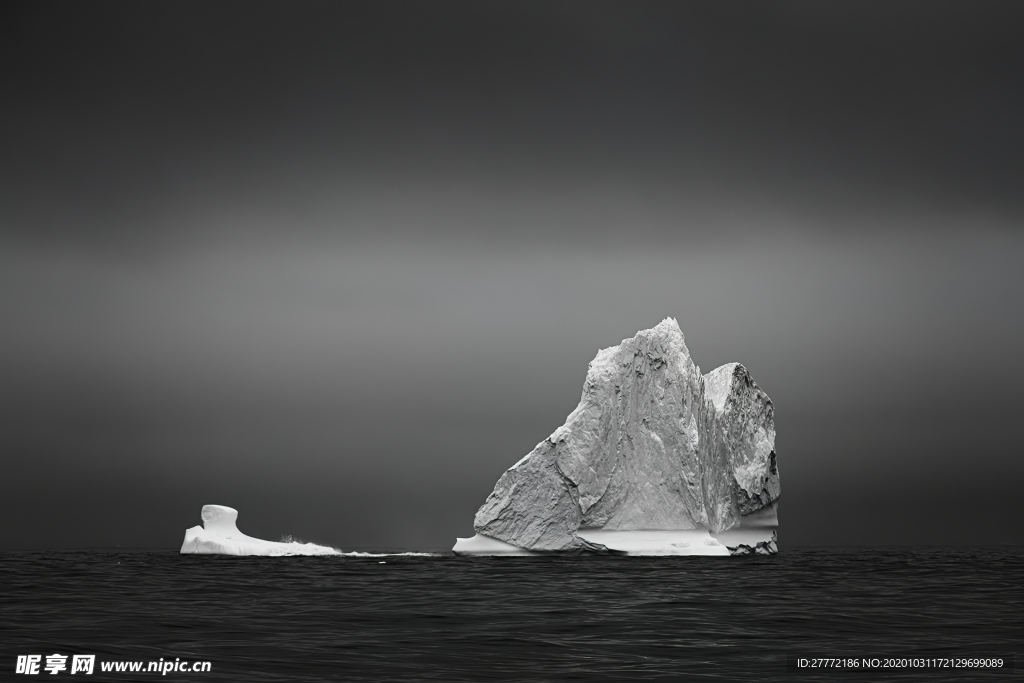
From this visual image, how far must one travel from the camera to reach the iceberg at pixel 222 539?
46.5 metres

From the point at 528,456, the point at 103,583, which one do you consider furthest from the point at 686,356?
the point at 103,583

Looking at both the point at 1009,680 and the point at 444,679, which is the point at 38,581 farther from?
the point at 1009,680

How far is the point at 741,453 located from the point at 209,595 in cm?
3246

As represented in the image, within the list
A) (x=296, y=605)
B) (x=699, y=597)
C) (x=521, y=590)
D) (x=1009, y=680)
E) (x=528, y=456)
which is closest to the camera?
(x=1009, y=680)

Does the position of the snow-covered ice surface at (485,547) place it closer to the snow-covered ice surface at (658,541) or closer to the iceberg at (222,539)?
the snow-covered ice surface at (658,541)

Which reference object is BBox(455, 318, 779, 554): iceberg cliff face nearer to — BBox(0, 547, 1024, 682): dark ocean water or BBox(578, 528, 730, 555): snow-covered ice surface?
BBox(578, 528, 730, 555): snow-covered ice surface

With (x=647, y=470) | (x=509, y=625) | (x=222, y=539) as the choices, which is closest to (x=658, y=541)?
(x=647, y=470)

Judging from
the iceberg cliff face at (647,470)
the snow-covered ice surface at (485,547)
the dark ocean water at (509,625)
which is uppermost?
the iceberg cliff face at (647,470)

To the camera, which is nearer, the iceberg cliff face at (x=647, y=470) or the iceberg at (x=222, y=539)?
the iceberg cliff face at (x=647, y=470)

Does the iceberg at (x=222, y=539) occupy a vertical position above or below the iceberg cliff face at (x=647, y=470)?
below

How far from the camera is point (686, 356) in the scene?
48188 millimetres

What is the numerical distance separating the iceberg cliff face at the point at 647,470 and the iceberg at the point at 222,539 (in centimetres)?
1045

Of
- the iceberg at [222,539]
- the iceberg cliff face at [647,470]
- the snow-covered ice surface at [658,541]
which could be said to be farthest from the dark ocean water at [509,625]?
the iceberg at [222,539]

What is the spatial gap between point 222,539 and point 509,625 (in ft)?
111
